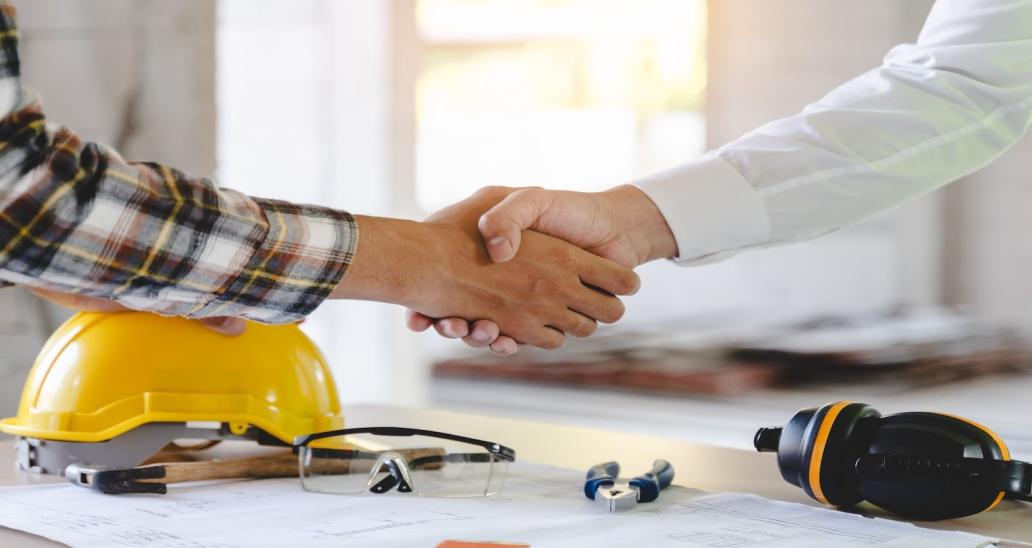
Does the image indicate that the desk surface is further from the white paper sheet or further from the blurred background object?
the blurred background object

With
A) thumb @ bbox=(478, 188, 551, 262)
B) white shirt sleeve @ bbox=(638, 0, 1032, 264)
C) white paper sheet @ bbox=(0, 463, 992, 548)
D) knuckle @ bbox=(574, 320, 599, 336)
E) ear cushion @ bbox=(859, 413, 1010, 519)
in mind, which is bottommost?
white paper sheet @ bbox=(0, 463, 992, 548)

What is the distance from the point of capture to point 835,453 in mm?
752

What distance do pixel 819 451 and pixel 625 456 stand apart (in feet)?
0.86

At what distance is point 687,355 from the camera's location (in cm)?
309

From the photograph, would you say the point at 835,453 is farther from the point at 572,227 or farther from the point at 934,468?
the point at 572,227

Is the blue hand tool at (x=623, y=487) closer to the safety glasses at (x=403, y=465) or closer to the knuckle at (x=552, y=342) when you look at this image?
the safety glasses at (x=403, y=465)

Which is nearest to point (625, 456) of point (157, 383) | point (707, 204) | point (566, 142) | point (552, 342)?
point (552, 342)

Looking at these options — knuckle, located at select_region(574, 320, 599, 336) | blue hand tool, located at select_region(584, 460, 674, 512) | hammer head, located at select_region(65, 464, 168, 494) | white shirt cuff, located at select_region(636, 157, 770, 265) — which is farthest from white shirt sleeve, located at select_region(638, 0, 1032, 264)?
hammer head, located at select_region(65, 464, 168, 494)

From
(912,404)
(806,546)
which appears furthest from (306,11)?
(806,546)

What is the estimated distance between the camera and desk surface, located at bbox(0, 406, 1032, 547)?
29.2 inches

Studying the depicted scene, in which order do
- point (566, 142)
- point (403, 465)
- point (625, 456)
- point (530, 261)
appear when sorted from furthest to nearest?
point (566, 142)
point (530, 261)
point (625, 456)
point (403, 465)

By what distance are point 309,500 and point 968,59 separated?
29.6 inches

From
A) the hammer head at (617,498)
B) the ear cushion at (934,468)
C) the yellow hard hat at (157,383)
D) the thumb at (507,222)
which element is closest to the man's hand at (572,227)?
the thumb at (507,222)

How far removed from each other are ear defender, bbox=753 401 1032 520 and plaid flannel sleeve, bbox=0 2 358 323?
1.22 ft
